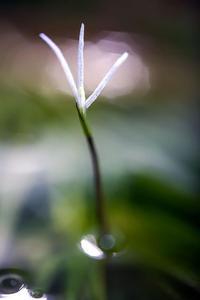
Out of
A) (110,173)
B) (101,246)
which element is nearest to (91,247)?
(101,246)

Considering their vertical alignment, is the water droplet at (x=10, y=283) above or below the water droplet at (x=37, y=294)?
above

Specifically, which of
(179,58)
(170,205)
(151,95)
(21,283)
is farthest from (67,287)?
(179,58)

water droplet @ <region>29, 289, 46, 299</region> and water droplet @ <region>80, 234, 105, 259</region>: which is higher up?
water droplet @ <region>80, 234, 105, 259</region>

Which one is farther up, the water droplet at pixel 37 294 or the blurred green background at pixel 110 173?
the blurred green background at pixel 110 173

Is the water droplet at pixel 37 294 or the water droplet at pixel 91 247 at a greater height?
the water droplet at pixel 91 247

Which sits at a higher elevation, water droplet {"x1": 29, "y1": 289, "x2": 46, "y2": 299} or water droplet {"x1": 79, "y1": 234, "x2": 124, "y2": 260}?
water droplet {"x1": 79, "y1": 234, "x2": 124, "y2": 260}

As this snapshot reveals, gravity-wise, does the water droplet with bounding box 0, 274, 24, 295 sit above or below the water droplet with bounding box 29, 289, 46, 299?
above

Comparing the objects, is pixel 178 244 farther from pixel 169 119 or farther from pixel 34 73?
pixel 34 73

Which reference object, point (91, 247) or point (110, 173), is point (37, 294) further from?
point (110, 173)

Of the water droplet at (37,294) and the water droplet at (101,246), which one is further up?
the water droplet at (101,246)
